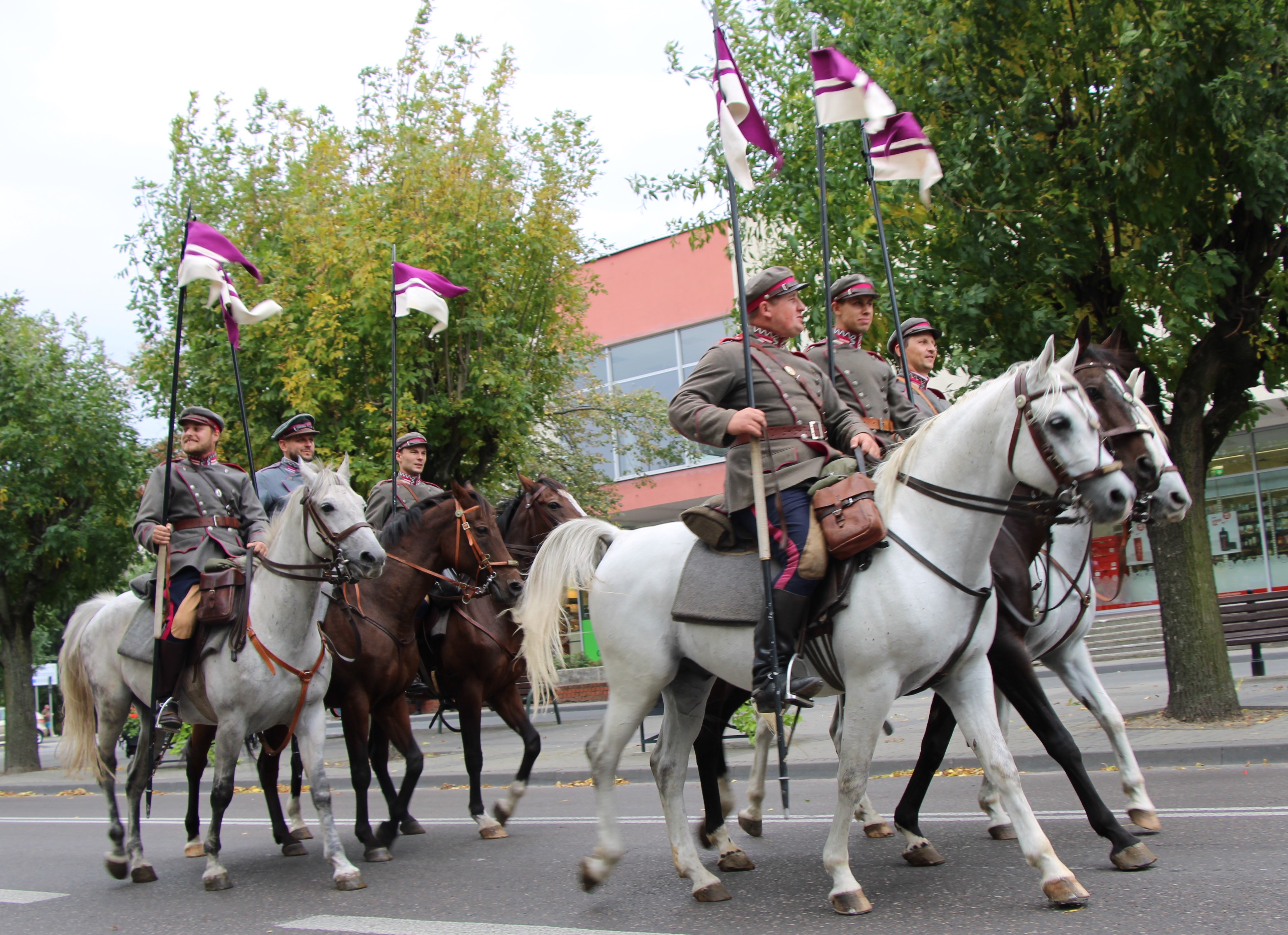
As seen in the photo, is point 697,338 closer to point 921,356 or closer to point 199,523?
point 921,356

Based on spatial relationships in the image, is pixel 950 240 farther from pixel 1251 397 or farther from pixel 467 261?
pixel 467 261

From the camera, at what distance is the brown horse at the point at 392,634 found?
789cm

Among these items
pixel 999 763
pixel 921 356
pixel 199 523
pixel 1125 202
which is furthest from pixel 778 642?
pixel 1125 202

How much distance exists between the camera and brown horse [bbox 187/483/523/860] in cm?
789

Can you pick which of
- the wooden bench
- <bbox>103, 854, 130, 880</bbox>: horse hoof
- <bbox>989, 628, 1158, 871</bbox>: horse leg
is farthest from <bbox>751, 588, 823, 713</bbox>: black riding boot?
the wooden bench

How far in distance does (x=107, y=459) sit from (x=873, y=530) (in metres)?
18.3

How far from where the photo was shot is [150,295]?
63.7ft

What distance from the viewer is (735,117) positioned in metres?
6.61

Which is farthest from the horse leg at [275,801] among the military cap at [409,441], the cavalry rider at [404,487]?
the military cap at [409,441]

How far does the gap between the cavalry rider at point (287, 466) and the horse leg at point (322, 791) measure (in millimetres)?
2335

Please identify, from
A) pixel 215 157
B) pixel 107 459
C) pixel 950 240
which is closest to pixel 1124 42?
pixel 950 240

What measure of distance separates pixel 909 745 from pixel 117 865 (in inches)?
289

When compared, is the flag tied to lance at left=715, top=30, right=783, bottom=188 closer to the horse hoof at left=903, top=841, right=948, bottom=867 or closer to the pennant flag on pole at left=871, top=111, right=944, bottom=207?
the pennant flag on pole at left=871, top=111, right=944, bottom=207

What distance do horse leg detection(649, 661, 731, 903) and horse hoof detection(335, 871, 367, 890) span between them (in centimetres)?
176
